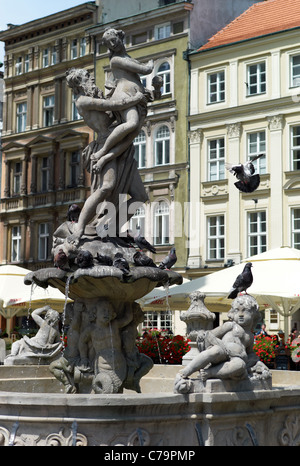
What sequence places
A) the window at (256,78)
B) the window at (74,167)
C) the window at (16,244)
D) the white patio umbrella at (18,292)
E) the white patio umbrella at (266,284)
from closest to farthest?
1. the white patio umbrella at (266,284)
2. the white patio umbrella at (18,292)
3. the window at (256,78)
4. the window at (74,167)
5. the window at (16,244)

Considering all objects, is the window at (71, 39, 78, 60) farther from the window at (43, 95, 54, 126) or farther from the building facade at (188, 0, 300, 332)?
the building facade at (188, 0, 300, 332)

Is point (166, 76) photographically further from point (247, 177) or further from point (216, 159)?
point (247, 177)

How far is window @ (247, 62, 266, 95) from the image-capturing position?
30016 millimetres

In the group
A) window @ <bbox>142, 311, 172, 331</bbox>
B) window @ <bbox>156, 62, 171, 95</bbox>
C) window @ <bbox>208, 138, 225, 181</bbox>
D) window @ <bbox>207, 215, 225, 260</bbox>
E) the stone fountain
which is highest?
window @ <bbox>156, 62, 171, 95</bbox>

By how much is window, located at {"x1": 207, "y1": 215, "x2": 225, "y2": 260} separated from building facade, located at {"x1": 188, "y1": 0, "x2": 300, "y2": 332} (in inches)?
1.4

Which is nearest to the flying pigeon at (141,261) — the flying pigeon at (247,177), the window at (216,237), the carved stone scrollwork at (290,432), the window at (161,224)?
the carved stone scrollwork at (290,432)

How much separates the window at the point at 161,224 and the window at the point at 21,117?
33.7 ft

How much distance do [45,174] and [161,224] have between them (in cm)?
818

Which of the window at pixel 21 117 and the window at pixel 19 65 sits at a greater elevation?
the window at pixel 19 65

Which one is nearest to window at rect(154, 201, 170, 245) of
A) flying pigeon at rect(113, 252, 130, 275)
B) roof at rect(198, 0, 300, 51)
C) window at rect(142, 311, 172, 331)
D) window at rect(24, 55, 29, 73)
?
window at rect(142, 311, 172, 331)

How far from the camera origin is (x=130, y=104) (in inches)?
376

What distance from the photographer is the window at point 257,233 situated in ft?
95.5

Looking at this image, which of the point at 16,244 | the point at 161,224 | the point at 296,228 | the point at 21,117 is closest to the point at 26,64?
the point at 21,117

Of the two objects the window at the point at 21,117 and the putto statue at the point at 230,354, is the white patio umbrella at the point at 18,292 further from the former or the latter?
the window at the point at 21,117
